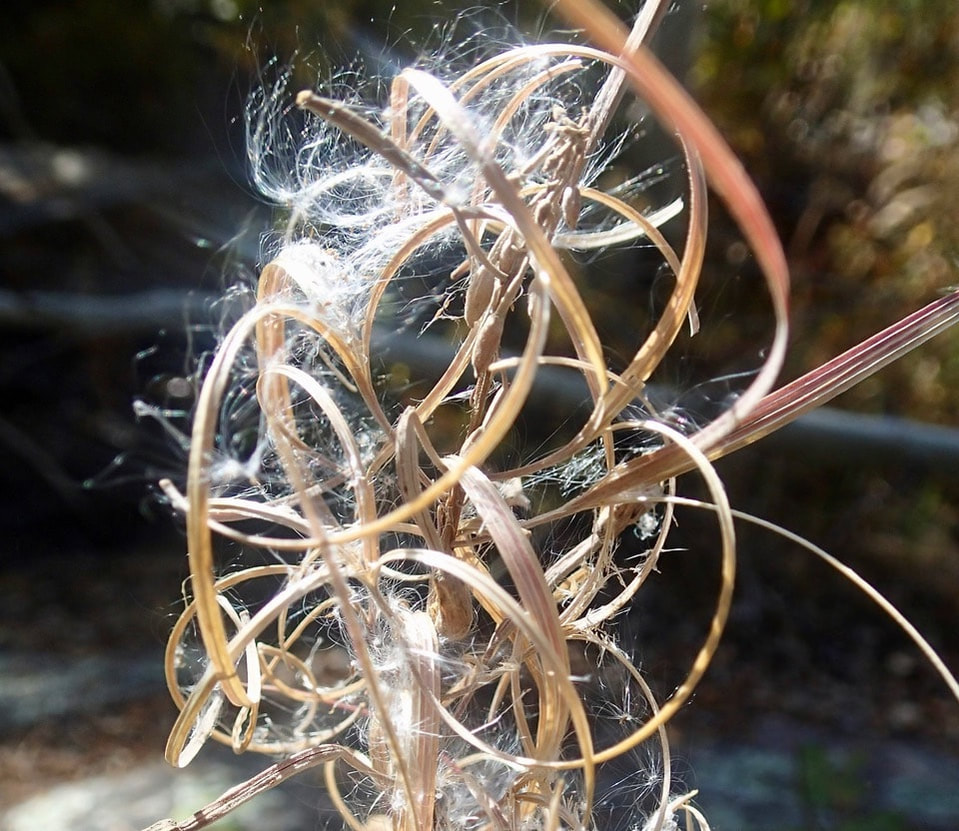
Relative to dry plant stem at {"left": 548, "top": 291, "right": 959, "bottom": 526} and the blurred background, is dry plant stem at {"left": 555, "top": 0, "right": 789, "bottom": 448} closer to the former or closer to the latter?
dry plant stem at {"left": 548, "top": 291, "right": 959, "bottom": 526}

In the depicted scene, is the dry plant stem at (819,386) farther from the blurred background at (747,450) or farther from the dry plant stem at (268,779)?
the blurred background at (747,450)

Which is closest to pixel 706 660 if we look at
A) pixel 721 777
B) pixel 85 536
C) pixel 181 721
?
pixel 181 721

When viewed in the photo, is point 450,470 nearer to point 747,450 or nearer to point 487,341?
point 487,341

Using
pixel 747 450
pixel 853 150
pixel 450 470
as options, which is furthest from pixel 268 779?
pixel 853 150

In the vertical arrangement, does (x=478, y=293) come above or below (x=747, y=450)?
below

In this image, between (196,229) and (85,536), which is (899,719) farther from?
(85,536)

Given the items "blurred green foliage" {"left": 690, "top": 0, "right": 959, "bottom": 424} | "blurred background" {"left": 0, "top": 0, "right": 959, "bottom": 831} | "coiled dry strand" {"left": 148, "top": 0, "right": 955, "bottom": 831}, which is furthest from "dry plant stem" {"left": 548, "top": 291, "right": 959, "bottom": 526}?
"blurred green foliage" {"left": 690, "top": 0, "right": 959, "bottom": 424}
